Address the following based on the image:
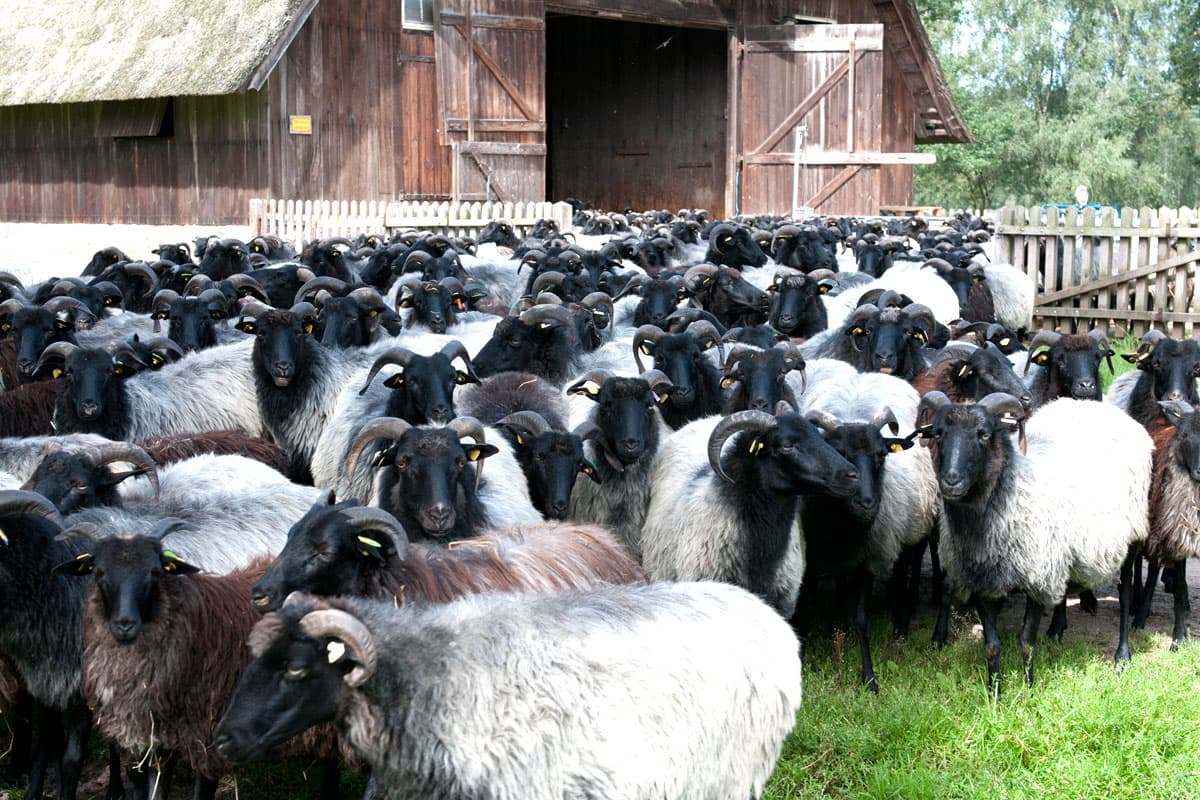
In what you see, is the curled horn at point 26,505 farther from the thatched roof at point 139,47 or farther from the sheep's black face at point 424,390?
the thatched roof at point 139,47

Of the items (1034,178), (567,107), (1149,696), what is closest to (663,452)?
(1149,696)

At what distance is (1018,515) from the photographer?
673 centimetres

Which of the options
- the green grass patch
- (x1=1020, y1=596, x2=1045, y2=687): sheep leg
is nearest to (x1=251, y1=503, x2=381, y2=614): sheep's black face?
the green grass patch

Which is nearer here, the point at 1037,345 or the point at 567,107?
the point at 1037,345

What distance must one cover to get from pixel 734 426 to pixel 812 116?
22.1m

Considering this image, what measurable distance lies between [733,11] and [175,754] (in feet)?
82.4

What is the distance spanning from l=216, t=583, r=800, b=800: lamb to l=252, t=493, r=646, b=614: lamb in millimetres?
610

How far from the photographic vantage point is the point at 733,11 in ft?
91.1

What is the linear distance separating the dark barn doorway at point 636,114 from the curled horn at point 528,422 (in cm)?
2333

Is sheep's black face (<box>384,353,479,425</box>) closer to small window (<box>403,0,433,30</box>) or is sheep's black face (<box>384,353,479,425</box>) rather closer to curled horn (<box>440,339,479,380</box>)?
curled horn (<box>440,339,479,380</box>)

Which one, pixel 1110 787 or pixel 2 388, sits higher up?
pixel 2 388

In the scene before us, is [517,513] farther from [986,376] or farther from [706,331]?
[986,376]

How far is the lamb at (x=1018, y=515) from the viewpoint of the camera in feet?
21.7

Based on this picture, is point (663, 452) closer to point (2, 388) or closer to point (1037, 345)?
point (1037, 345)
